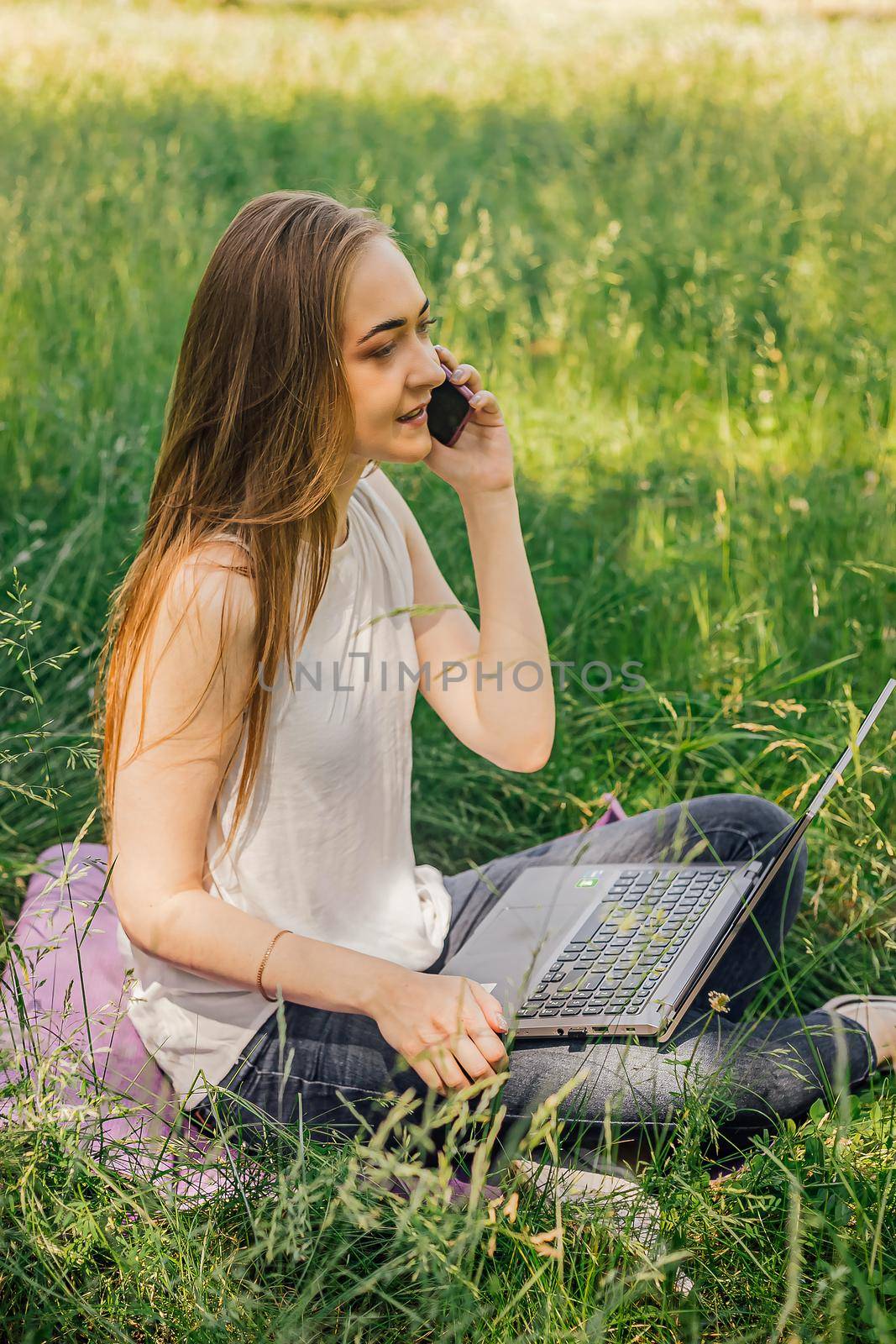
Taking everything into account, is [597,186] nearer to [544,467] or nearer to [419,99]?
[419,99]

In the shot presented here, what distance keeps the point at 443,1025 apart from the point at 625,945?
46 cm

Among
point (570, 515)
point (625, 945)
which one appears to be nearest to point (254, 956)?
point (625, 945)

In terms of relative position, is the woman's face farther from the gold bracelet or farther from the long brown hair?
the gold bracelet

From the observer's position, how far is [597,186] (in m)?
6.22

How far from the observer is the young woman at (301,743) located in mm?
1736

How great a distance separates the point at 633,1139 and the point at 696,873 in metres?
0.51

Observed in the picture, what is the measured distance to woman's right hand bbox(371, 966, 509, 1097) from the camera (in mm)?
1615

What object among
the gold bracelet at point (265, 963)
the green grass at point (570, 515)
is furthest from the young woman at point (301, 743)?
the green grass at point (570, 515)

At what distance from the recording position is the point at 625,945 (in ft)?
6.59

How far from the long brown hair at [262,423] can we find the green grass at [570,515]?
1.03ft

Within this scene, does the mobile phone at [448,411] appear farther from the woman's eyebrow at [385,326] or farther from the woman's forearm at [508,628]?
the woman's eyebrow at [385,326]

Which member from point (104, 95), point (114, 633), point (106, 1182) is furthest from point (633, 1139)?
point (104, 95)

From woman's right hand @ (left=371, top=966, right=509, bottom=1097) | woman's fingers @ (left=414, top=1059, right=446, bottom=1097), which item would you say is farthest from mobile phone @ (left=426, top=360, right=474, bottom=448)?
woman's fingers @ (left=414, top=1059, right=446, bottom=1097)

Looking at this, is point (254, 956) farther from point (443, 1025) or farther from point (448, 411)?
point (448, 411)
